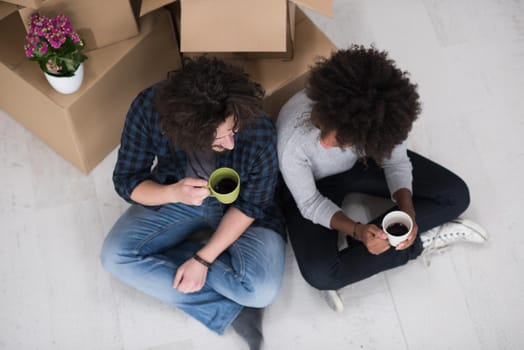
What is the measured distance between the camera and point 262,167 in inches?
58.4

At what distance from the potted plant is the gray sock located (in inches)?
32.8

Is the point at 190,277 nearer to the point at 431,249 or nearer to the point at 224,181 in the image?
the point at 224,181

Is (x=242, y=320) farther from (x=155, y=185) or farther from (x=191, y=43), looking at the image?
(x=191, y=43)

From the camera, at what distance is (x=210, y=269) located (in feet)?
5.46

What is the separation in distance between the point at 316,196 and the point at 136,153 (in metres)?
0.51

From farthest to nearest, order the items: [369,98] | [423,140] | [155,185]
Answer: [423,140] < [155,185] < [369,98]

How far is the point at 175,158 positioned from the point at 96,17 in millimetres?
467

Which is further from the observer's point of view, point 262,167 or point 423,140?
point 423,140

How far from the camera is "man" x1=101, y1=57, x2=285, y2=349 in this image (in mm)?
1438

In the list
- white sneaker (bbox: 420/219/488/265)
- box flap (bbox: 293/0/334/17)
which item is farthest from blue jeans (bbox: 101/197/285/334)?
box flap (bbox: 293/0/334/17)

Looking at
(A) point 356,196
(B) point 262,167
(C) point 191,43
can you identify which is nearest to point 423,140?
(A) point 356,196

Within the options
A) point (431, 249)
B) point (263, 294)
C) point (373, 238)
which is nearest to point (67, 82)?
point (263, 294)

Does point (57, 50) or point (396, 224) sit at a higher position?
point (57, 50)

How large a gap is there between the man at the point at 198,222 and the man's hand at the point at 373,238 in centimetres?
26
